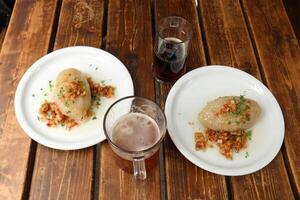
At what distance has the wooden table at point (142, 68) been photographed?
0.89 meters

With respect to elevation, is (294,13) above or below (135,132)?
below

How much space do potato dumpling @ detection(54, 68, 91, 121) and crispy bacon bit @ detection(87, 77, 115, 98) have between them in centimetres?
3

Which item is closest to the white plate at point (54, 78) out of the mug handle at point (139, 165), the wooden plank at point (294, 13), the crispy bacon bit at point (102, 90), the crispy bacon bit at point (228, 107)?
the crispy bacon bit at point (102, 90)

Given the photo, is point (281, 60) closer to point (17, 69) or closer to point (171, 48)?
point (171, 48)

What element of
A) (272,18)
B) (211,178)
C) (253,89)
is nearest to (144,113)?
(211,178)

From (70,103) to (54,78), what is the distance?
6.0 inches

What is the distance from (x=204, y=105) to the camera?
1014 millimetres

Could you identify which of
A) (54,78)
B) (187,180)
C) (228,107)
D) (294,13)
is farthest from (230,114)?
(294,13)

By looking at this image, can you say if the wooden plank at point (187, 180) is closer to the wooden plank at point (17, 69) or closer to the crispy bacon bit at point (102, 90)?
the crispy bacon bit at point (102, 90)

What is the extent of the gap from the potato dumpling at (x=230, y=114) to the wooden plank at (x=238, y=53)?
137mm

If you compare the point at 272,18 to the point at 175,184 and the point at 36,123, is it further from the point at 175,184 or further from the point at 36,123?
the point at 36,123

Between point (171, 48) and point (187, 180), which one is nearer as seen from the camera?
point (187, 180)

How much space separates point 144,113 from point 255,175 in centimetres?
35

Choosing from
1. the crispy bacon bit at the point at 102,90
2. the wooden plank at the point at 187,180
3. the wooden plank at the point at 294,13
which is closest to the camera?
the wooden plank at the point at 187,180
